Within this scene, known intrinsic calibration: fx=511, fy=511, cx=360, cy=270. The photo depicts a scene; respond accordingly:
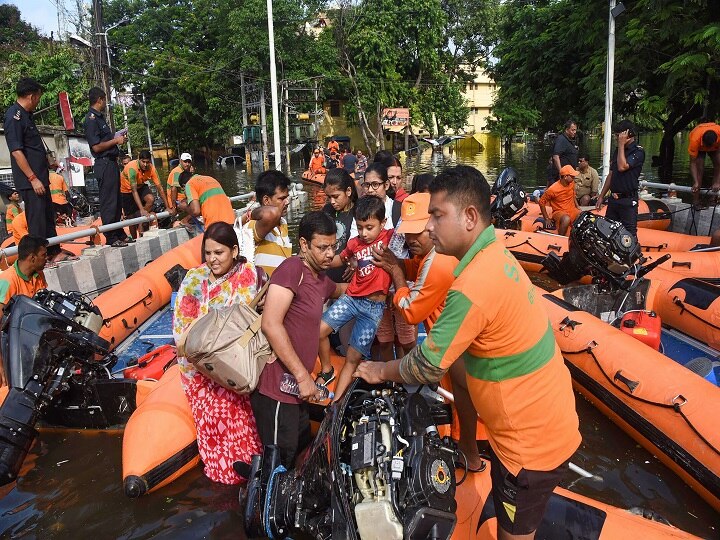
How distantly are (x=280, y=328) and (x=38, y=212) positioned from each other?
4.45 meters

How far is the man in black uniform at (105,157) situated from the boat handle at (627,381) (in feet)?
21.7

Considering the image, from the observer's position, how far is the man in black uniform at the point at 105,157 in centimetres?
681

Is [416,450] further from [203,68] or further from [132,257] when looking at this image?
[203,68]

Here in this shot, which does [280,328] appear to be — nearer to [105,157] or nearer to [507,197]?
[105,157]

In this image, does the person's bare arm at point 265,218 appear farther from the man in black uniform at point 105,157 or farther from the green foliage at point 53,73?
the green foliage at point 53,73

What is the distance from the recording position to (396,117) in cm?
3328

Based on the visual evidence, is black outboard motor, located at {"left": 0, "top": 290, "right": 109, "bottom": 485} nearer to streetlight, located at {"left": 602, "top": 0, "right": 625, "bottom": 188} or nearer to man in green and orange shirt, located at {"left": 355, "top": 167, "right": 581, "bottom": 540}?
man in green and orange shirt, located at {"left": 355, "top": 167, "right": 581, "bottom": 540}

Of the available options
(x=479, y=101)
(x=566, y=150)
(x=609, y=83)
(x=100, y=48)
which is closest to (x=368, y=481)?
(x=566, y=150)

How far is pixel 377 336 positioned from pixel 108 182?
549 centimetres

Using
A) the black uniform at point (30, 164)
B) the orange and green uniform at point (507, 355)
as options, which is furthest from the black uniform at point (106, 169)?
the orange and green uniform at point (507, 355)

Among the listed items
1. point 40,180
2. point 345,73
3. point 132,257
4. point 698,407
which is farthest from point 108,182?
point 345,73

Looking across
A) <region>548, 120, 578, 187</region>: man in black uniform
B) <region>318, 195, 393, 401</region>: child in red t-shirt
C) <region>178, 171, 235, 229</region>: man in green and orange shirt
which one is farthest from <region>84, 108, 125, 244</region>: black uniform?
<region>548, 120, 578, 187</region>: man in black uniform

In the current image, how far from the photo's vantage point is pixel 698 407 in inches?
126

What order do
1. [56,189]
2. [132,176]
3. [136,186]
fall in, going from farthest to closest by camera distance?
[56,189]
[136,186]
[132,176]
